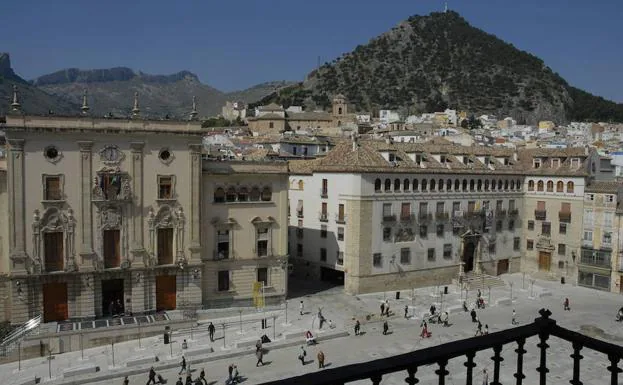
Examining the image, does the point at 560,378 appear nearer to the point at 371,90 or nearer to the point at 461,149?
the point at 461,149

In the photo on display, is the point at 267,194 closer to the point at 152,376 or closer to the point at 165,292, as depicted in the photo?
the point at 165,292

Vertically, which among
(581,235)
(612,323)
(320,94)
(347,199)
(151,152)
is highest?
(320,94)

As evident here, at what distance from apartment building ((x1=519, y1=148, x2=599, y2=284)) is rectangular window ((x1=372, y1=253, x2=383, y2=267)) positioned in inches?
817

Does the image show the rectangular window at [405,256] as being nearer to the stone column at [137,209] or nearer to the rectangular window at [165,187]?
the rectangular window at [165,187]

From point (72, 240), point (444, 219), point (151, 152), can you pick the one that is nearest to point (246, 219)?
point (151, 152)

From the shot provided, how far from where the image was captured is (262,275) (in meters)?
41.8

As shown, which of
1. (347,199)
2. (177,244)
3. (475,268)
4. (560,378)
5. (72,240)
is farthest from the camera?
(475,268)

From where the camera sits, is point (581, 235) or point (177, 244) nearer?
point (177, 244)

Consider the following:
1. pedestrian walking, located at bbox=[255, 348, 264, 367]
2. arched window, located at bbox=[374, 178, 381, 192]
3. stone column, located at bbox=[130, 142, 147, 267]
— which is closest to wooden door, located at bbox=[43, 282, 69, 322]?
stone column, located at bbox=[130, 142, 147, 267]

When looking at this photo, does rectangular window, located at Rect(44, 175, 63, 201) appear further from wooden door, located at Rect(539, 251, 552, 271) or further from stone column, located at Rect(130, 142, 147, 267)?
wooden door, located at Rect(539, 251, 552, 271)

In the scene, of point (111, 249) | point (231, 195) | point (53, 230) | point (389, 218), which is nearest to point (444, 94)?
point (389, 218)

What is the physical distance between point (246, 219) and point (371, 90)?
154m

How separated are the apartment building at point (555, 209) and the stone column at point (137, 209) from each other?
4047 cm

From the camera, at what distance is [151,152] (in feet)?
123
